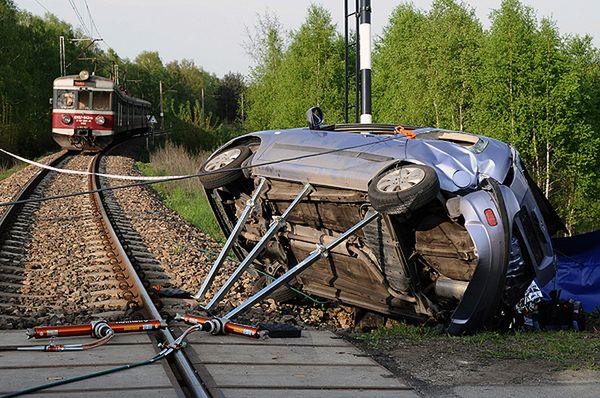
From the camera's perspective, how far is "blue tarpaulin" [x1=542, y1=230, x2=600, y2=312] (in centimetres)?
1029

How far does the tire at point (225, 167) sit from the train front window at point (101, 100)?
76.7 ft

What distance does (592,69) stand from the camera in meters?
40.7

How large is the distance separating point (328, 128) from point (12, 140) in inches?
1492

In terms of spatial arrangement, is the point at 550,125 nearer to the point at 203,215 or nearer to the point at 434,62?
the point at 434,62

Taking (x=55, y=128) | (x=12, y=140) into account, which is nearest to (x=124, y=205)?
(x=55, y=128)

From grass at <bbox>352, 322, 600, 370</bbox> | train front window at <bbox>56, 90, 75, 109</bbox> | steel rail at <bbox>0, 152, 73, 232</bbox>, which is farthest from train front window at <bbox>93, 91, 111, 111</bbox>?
grass at <bbox>352, 322, 600, 370</bbox>

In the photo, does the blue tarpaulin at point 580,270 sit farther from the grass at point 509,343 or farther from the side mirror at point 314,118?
the side mirror at point 314,118

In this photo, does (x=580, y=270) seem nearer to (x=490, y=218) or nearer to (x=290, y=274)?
(x=490, y=218)

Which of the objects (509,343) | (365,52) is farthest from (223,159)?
(365,52)

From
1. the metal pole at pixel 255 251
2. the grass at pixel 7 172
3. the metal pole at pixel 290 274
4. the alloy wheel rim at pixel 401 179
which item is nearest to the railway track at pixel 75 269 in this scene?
the metal pole at pixel 255 251

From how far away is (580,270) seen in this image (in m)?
10.5

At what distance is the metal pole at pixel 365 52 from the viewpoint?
38.5 feet

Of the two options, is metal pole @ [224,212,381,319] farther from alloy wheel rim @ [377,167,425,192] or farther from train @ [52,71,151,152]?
train @ [52,71,151,152]

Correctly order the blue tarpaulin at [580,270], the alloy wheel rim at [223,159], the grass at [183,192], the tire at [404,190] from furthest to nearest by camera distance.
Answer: the grass at [183,192], the blue tarpaulin at [580,270], the alloy wheel rim at [223,159], the tire at [404,190]
